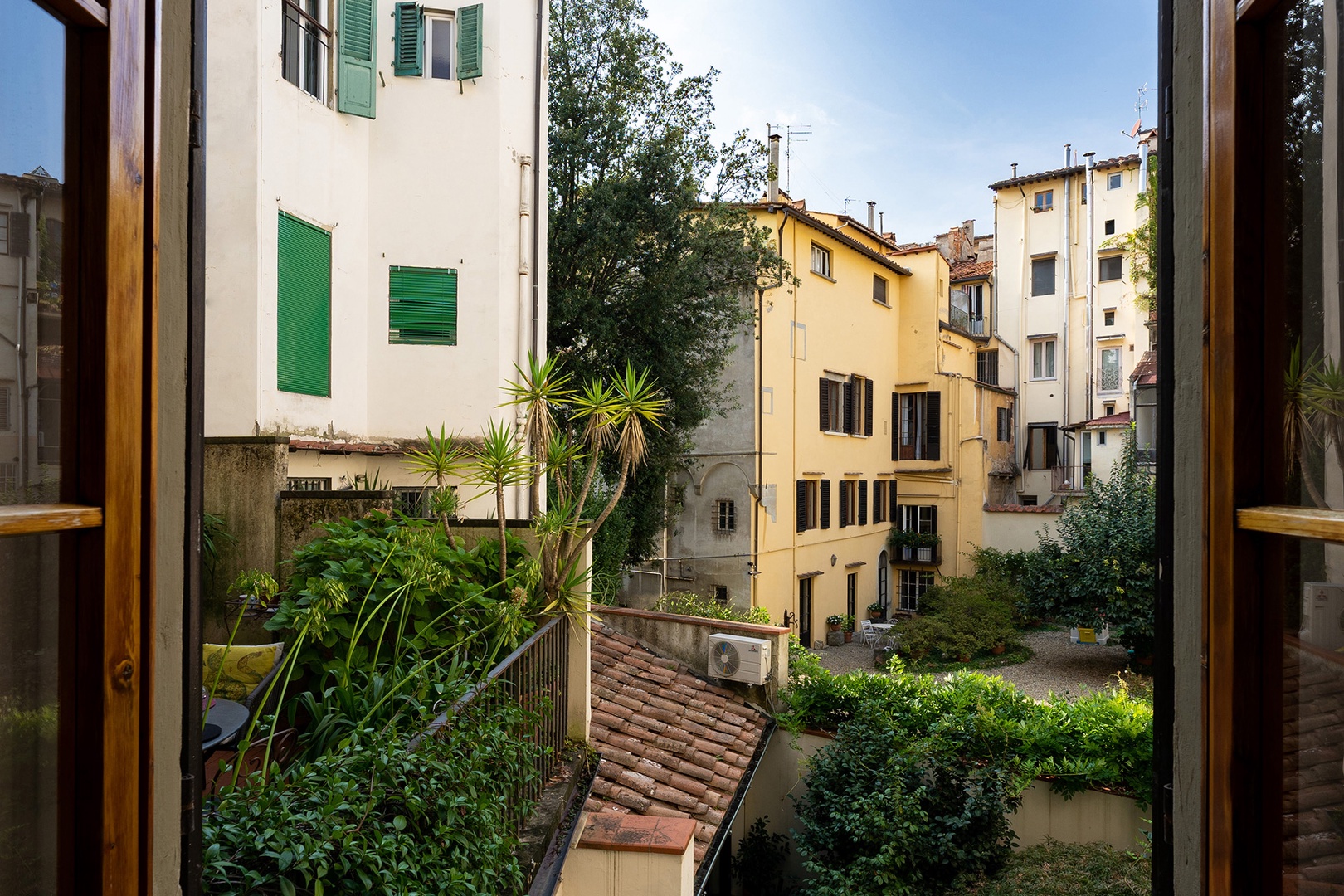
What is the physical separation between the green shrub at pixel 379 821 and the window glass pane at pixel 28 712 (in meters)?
1.53

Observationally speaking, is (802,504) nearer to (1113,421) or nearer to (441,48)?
(1113,421)

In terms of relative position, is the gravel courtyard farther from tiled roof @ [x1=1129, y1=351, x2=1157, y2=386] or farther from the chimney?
the chimney

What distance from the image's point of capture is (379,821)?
2.89 metres

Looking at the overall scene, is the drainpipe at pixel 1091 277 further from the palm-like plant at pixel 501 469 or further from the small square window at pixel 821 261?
the palm-like plant at pixel 501 469

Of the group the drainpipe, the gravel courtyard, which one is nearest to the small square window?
the gravel courtyard

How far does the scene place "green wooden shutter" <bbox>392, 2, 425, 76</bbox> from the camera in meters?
9.59

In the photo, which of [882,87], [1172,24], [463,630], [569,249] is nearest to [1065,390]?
[882,87]

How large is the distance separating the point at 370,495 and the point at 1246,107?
6.26 meters

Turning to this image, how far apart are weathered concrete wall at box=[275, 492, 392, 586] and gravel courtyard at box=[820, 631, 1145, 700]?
11.3m

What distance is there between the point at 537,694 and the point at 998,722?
535 cm

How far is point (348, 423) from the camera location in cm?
902

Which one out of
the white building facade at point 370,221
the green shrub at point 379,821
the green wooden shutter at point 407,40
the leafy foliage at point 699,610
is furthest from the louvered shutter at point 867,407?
the green shrub at point 379,821

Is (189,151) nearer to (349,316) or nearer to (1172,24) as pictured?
(1172,24)

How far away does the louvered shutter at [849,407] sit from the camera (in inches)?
890
